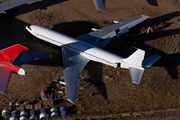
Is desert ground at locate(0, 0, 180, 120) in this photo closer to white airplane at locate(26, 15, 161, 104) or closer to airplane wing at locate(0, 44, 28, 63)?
Answer: white airplane at locate(26, 15, 161, 104)

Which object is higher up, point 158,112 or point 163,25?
point 163,25

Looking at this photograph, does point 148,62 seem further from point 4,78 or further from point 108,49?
point 4,78

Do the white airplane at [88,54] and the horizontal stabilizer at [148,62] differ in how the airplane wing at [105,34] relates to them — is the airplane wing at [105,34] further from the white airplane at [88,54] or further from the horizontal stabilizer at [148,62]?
the horizontal stabilizer at [148,62]

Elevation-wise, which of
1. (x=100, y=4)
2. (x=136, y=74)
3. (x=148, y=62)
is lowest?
(x=136, y=74)

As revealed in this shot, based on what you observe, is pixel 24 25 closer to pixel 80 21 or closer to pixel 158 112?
pixel 80 21

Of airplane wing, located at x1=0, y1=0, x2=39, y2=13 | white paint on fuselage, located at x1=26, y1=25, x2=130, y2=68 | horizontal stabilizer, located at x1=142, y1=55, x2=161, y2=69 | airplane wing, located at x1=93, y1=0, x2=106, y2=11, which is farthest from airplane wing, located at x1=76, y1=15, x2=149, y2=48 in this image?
airplane wing, located at x1=0, y1=0, x2=39, y2=13

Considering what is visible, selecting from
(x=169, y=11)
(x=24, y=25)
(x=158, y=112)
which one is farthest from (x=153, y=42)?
(x=24, y=25)

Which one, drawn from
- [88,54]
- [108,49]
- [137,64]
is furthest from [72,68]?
[137,64]
